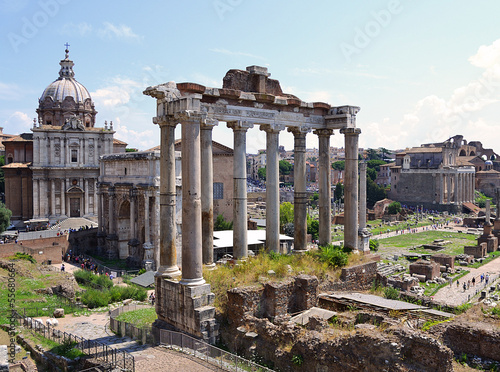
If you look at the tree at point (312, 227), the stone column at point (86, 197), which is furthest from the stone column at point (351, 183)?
the stone column at point (86, 197)

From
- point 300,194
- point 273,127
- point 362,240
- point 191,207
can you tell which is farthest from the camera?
point 362,240

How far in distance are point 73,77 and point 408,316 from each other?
179 ft

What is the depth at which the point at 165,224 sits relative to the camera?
502 inches

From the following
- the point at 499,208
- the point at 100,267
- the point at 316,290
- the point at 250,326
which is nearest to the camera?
the point at 250,326

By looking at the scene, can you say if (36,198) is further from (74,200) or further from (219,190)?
(219,190)

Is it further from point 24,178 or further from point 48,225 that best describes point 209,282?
point 24,178

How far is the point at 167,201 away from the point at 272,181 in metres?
4.57

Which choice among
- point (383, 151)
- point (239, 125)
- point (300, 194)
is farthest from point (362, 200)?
point (383, 151)

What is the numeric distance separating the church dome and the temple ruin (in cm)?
4205

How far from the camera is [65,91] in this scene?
54156mm

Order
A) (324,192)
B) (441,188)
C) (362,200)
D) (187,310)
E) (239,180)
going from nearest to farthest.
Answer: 1. (187,310)
2. (239,180)
3. (324,192)
4. (362,200)
5. (441,188)

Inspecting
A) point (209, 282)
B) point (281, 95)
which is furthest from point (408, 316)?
point (281, 95)

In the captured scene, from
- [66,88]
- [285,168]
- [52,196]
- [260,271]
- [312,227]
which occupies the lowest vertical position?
[312,227]

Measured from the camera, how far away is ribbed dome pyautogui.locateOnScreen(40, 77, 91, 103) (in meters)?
53.7
